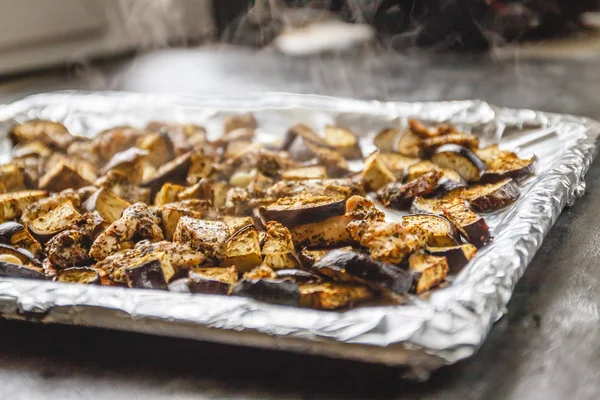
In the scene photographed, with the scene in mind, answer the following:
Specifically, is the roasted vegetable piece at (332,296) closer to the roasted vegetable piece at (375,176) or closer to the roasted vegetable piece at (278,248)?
the roasted vegetable piece at (278,248)

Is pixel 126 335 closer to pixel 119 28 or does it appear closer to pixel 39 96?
pixel 39 96

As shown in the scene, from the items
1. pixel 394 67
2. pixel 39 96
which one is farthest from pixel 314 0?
pixel 39 96

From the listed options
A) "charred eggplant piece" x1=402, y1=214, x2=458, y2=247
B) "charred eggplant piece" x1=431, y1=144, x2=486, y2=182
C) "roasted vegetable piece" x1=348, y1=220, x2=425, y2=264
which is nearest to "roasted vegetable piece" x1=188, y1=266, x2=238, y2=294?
"roasted vegetable piece" x1=348, y1=220, x2=425, y2=264

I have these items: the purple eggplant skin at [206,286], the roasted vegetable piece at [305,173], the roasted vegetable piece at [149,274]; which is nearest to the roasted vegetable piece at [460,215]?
the roasted vegetable piece at [305,173]

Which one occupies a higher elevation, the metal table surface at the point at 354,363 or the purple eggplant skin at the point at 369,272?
the purple eggplant skin at the point at 369,272

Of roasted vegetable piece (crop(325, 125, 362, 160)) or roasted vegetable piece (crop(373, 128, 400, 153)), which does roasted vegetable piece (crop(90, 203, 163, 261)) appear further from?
roasted vegetable piece (crop(373, 128, 400, 153))

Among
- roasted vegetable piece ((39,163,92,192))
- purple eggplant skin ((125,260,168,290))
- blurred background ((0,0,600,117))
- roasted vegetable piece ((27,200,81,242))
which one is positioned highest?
purple eggplant skin ((125,260,168,290))

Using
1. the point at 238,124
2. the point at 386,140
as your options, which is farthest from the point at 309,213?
the point at 238,124
